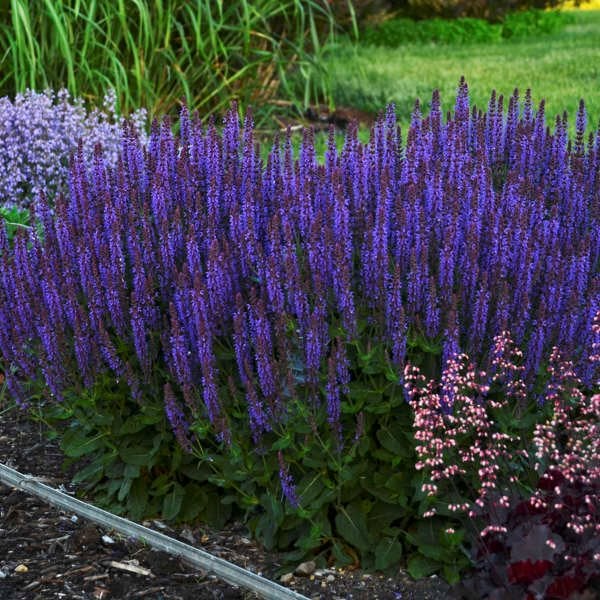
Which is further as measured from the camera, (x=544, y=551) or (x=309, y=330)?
(x=309, y=330)

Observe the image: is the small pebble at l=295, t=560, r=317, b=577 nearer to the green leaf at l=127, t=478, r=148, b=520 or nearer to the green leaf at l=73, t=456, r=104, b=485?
the green leaf at l=127, t=478, r=148, b=520

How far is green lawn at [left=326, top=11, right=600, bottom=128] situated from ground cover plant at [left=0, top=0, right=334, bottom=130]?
1065 mm

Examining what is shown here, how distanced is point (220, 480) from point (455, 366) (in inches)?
37.2

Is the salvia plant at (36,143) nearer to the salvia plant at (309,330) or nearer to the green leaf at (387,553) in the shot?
the salvia plant at (309,330)

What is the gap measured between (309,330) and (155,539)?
95cm

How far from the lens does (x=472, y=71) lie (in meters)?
13.2

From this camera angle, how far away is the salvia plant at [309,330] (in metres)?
3.30

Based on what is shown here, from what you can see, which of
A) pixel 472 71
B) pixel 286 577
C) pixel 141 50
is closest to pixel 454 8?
pixel 472 71

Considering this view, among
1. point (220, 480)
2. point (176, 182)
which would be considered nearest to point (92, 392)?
point (220, 480)

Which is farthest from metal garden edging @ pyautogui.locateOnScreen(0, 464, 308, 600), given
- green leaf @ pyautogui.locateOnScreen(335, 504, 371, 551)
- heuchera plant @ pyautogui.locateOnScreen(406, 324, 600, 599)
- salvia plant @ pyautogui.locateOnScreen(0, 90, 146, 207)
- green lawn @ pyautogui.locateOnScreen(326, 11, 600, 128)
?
green lawn @ pyautogui.locateOnScreen(326, 11, 600, 128)

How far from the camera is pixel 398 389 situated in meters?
3.43

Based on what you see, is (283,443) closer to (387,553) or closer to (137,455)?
(387,553)

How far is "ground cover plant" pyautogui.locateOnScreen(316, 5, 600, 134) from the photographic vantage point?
35.4 feet

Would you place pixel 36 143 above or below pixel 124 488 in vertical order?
above
